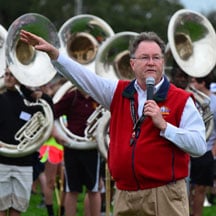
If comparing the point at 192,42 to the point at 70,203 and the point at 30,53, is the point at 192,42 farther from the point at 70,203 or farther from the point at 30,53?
the point at 70,203

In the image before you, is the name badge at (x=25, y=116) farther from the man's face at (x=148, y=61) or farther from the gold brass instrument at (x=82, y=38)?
the man's face at (x=148, y=61)

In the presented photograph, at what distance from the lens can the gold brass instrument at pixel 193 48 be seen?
8117mm

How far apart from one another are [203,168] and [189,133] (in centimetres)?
422

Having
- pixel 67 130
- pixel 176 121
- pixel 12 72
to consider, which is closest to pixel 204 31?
pixel 67 130

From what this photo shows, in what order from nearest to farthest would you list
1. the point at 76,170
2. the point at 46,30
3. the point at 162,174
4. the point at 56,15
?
the point at 162,174
the point at 46,30
the point at 76,170
the point at 56,15

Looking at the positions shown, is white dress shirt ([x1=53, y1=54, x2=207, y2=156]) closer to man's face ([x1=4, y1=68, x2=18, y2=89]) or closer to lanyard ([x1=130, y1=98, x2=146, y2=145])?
lanyard ([x1=130, y1=98, x2=146, y2=145])

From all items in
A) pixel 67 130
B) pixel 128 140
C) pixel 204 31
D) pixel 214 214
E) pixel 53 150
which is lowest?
pixel 214 214

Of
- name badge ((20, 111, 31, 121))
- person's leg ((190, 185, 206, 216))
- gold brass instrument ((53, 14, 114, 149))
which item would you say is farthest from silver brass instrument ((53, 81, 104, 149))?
person's leg ((190, 185, 206, 216))

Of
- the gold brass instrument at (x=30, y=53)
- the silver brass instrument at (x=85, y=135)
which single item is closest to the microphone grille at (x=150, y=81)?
the gold brass instrument at (x=30, y=53)

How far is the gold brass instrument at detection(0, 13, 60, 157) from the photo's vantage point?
6.94m

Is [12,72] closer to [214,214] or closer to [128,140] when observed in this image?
[128,140]

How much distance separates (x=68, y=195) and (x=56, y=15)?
131 ft

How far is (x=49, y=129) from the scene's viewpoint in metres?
7.77

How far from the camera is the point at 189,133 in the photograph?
467cm
